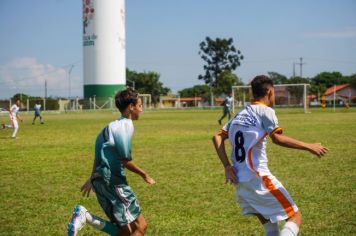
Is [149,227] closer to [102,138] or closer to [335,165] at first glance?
[102,138]

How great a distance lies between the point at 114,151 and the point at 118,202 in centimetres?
47

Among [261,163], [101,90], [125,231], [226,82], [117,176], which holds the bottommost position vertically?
[125,231]

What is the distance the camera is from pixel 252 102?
461 cm

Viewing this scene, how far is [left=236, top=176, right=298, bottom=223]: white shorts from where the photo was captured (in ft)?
14.4

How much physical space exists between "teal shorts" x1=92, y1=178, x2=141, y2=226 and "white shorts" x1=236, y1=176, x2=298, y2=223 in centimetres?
108

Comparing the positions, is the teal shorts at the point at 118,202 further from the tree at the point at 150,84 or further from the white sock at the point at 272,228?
the tree at the point at 150,84

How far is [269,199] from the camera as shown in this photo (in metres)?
4.40

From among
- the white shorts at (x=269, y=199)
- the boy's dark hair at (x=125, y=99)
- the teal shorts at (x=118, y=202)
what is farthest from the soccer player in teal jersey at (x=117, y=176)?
the white shorts at (x=269, y=199)

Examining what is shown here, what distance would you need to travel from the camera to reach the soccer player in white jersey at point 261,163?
14.4ft

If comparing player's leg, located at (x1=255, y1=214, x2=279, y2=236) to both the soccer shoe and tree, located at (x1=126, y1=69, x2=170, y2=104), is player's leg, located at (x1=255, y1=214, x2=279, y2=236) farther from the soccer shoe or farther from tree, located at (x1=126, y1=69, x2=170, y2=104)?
tree, located at (x1=126, y1=69, x2=170, y2=104)

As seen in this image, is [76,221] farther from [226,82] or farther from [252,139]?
[226,82]

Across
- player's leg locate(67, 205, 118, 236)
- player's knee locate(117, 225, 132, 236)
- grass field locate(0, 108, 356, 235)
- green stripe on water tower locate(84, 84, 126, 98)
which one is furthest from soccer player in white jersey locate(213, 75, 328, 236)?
green stripe on water tower locate(84, 84, 126, 98)

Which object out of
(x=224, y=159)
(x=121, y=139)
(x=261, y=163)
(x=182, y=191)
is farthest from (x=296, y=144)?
(x=182, y=191)

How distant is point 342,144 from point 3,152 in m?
10.7
